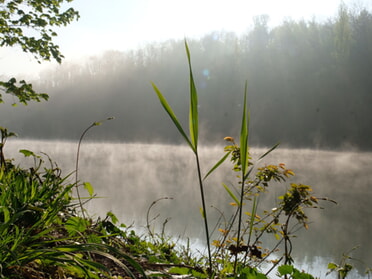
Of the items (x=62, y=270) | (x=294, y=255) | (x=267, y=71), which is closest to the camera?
(x=62, y=270)

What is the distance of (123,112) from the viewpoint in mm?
52500

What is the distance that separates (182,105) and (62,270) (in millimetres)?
46275

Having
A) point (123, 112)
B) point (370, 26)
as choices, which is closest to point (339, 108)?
point (370, 26)

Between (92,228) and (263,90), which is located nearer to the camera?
(92,228)

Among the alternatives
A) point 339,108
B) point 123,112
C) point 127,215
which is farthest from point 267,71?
point 127,215

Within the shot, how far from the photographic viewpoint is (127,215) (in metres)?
3.76

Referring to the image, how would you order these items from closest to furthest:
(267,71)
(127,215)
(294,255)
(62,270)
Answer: (62,270) < (294,255) < (127,215) < (267,71)

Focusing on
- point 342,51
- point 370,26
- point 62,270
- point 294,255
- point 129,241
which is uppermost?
point 370,26

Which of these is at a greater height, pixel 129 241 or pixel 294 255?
pixel 129 241

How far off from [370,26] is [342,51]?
11.9ft

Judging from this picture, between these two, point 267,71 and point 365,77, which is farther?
point 267,71

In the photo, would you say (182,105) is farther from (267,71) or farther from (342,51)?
(342,51)

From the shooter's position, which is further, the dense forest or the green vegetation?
the dense forest

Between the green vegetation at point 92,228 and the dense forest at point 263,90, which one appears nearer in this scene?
the green vegetation at point 92,228
